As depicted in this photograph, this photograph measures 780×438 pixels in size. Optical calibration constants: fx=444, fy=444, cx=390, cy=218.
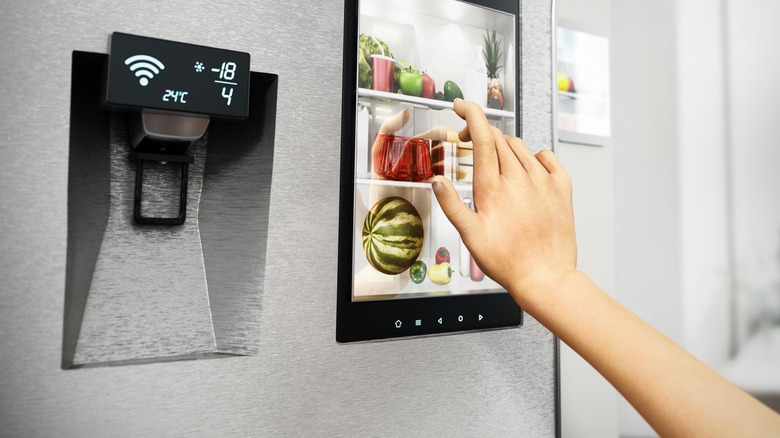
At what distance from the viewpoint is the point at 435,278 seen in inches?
36.1

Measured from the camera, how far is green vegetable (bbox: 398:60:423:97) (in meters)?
0.88

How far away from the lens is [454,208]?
1.94 feet

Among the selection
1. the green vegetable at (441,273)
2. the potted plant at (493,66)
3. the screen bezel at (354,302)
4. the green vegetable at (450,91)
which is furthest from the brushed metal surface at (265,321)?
the potted plant at (493,66)

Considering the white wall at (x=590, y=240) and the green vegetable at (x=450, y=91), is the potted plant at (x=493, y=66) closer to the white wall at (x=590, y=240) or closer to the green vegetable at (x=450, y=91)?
the green vegetable at (x=450, y=91)

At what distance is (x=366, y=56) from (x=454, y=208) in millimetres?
419

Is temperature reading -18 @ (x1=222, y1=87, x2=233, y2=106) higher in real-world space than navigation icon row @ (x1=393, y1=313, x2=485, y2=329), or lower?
higher

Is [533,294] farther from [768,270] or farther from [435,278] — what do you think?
[768,270]

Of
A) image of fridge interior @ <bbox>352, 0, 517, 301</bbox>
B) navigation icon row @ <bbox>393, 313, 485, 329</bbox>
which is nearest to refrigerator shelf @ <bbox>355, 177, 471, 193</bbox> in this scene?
image of fridge interior @ <bbox>352, 0, 517, 301</bbox>

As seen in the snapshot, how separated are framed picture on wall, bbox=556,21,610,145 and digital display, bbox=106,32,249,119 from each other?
2.94 feet

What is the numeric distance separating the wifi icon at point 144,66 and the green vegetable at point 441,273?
0.59 m

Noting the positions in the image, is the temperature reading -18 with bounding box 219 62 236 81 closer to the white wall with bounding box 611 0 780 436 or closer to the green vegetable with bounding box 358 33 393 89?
the green vegetable with bounding box 358 33 393 89

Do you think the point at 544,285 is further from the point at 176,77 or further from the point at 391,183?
the point at 176,77

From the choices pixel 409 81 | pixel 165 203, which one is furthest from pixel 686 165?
pixel 165 203

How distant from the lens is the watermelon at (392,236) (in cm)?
85
